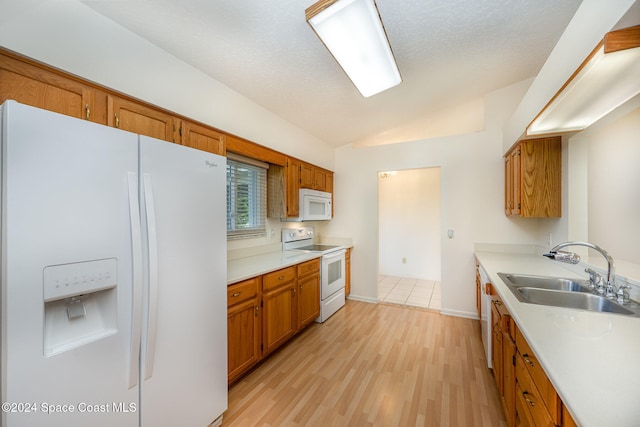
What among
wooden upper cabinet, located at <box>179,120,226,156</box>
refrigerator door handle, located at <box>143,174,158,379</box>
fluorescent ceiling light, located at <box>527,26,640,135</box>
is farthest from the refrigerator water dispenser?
fluorescent ceiling light, located at <box>527,26,640,135</box>

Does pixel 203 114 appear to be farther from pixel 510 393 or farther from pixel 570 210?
pixel 570 210

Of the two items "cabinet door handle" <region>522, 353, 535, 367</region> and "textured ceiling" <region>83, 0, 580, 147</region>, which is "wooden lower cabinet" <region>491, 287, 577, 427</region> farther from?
"textured ceiling" <region>83, 0, 580, 147</region>

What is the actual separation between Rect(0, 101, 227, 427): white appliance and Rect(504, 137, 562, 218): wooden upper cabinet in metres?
2.77

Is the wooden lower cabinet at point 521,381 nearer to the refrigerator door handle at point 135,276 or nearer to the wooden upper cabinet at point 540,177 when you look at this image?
the wooden upper cabinet at point 540,177

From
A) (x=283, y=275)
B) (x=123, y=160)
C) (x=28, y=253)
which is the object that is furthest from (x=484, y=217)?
(x=28, y=253)

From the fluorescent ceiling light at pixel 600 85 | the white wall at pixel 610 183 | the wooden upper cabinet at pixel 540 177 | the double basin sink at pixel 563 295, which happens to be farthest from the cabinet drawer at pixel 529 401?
the wooden upper cabinet at pixel 540 177

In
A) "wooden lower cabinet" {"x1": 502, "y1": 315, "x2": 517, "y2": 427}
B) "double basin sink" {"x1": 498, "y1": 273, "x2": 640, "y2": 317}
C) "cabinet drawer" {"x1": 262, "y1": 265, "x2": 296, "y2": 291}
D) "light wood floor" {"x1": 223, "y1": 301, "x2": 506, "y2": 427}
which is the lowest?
"light wood floor" {"x1": 223, "y1": 301, "x2": 506, "y2": 427}

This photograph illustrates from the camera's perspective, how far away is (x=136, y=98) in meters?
1.53

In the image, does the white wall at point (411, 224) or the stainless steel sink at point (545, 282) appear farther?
the white wall at point (411, 224)

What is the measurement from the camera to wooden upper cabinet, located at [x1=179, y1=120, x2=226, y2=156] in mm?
1796

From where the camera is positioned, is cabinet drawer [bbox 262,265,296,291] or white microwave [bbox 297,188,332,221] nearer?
cabinet drawer [bbox 262,265,296,291]

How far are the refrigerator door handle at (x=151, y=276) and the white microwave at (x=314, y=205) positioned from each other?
2.05 metres

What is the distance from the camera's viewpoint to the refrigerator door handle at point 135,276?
1113 mm

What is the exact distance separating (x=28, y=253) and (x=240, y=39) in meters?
1.66
